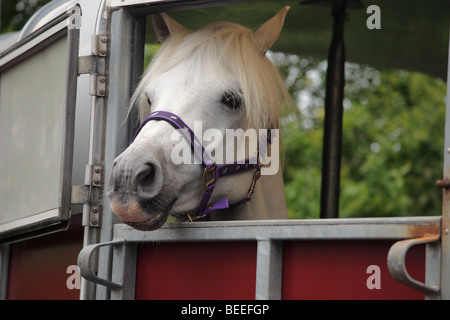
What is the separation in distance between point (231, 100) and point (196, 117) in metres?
0.17

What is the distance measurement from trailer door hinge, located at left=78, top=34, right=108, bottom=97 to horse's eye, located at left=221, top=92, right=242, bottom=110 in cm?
47

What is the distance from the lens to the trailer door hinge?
258 cm

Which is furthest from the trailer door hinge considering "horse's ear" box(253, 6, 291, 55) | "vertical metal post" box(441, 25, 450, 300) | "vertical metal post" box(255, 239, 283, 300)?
"vertical metal post" box(441, 25, 450, 300)

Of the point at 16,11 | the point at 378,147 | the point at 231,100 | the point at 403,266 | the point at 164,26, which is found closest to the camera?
the point at 403,266

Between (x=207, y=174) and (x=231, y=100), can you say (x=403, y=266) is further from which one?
(x=231, y=100)

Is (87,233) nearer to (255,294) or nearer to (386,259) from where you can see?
(255,294)

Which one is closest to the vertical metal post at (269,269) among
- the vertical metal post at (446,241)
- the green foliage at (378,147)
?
the vertical metal post at (446,241)

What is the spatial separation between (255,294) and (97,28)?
3.96 feet

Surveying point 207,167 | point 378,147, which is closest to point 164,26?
point 207,167

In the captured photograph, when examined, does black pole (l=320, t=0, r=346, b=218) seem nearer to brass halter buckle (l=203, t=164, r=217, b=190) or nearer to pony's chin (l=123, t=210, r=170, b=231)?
brass halter buckle (l=203, t=164, r=217, b=190)

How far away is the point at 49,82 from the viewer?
2.75 metres

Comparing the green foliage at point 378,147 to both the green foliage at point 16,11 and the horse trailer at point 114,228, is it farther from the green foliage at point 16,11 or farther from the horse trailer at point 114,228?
the horse trailer at point 114,228

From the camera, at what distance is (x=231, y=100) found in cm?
245

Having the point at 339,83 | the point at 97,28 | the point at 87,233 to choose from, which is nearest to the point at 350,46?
the point at 339,83
